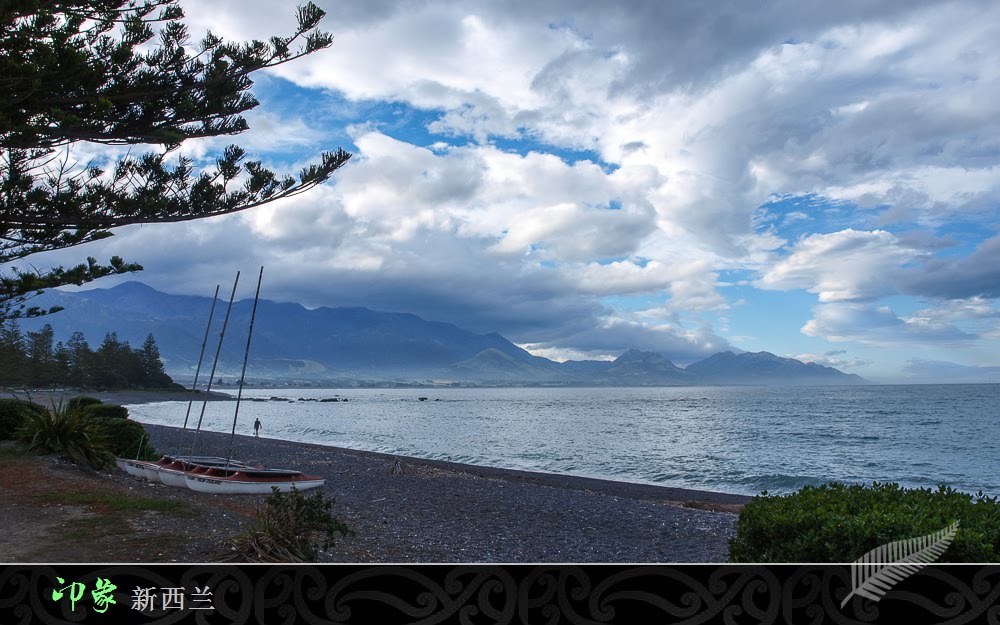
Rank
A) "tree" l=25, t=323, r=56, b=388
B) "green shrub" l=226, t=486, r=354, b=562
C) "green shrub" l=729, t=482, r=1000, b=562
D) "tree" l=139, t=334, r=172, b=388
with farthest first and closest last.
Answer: "tree" l=139, t=334, r=172, b=388 → "tree" l=25, t=323, r=56, b=388 → "green shrub" l=226, t=486, r=354, b=562 → "green shrub" l=729, t=482, r=1000, b=562

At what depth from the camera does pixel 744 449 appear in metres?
38.7

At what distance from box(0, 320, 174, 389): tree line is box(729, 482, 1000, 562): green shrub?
285ft

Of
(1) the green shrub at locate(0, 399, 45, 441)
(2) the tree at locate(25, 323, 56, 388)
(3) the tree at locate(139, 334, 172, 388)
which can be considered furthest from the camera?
(3) the tree at locate(139, 334, 172, 388)

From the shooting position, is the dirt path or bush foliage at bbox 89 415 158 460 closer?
the dirt path

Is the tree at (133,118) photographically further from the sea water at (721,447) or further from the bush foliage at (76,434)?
the sea water at (721,447)

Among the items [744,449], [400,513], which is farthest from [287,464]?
[744,449]

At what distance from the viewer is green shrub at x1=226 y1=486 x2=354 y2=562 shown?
20.2 feet

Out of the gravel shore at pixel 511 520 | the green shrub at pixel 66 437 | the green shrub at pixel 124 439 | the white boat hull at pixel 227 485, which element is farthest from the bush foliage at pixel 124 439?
A: the gravel shore at pixel 511 520

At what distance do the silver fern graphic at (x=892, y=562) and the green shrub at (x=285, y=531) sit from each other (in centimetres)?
481

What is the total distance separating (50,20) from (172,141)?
87.3 inches

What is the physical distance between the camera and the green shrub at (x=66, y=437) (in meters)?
14.8

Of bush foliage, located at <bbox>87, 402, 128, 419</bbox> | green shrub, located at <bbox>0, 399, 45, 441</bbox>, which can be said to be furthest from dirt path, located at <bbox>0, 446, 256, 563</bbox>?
bush foliage, located at <bbox>87, 402, 128, 419</bbox>

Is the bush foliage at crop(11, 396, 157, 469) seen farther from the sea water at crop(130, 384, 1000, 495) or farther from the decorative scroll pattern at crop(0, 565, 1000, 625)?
the sea water at crop(130, 384, 1000, 495)

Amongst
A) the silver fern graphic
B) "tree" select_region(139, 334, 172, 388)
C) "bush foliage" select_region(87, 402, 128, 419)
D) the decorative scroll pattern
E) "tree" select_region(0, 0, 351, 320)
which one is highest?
"tree" select_region(0, 0, 351, 320)
